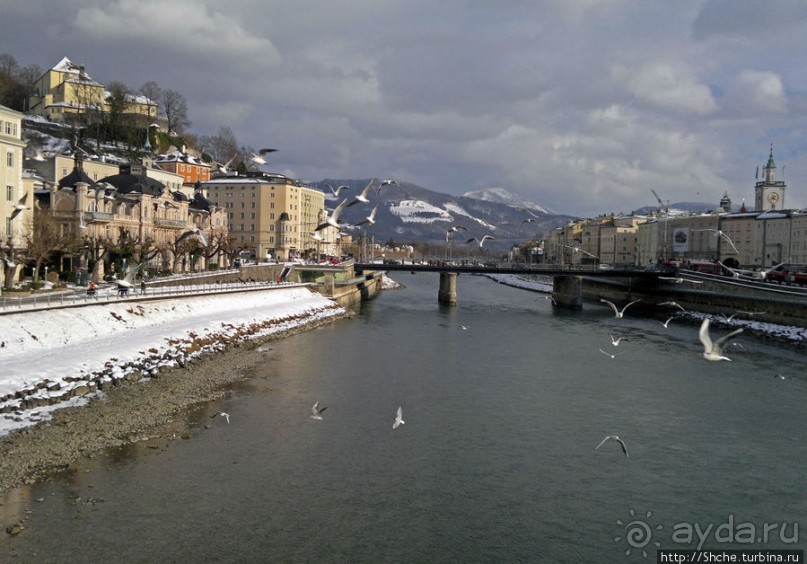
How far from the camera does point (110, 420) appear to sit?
2284cm

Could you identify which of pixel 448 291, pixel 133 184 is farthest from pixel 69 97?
pixel 448 291

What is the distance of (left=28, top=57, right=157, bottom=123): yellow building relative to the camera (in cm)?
10706

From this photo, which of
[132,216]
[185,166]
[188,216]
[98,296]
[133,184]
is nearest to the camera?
[98,296]

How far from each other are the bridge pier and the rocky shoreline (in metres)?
53.9

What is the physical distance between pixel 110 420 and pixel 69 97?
104104 millimetres

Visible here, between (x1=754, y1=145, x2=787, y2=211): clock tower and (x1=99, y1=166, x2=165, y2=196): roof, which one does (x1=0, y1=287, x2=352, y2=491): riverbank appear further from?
(x1=754, y1=145, x2=787, y2=211): clock tower

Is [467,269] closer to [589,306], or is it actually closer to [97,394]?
[589,306]

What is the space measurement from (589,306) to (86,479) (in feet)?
249

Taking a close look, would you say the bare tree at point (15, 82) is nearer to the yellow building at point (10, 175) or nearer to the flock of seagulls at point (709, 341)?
the yellow building at point (10, 175)

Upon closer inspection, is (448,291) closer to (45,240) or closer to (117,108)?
(45,240)

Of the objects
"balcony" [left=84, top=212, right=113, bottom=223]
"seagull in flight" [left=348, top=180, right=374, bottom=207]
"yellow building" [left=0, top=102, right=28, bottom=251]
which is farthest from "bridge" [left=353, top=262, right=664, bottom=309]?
"seagull in flight" [left=348, top=180, right=374, bottom=207]

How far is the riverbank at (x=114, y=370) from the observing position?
20.3 meters

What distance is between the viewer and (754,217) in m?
110

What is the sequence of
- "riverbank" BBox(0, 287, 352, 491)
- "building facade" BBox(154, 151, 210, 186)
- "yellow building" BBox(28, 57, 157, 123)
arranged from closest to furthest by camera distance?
"riverbank" BBox(0, 287, 352, 491) < "building facade" BBox(154, 151, 210, 186) < "yellow building" BBox(28, 57, 157, 123)
